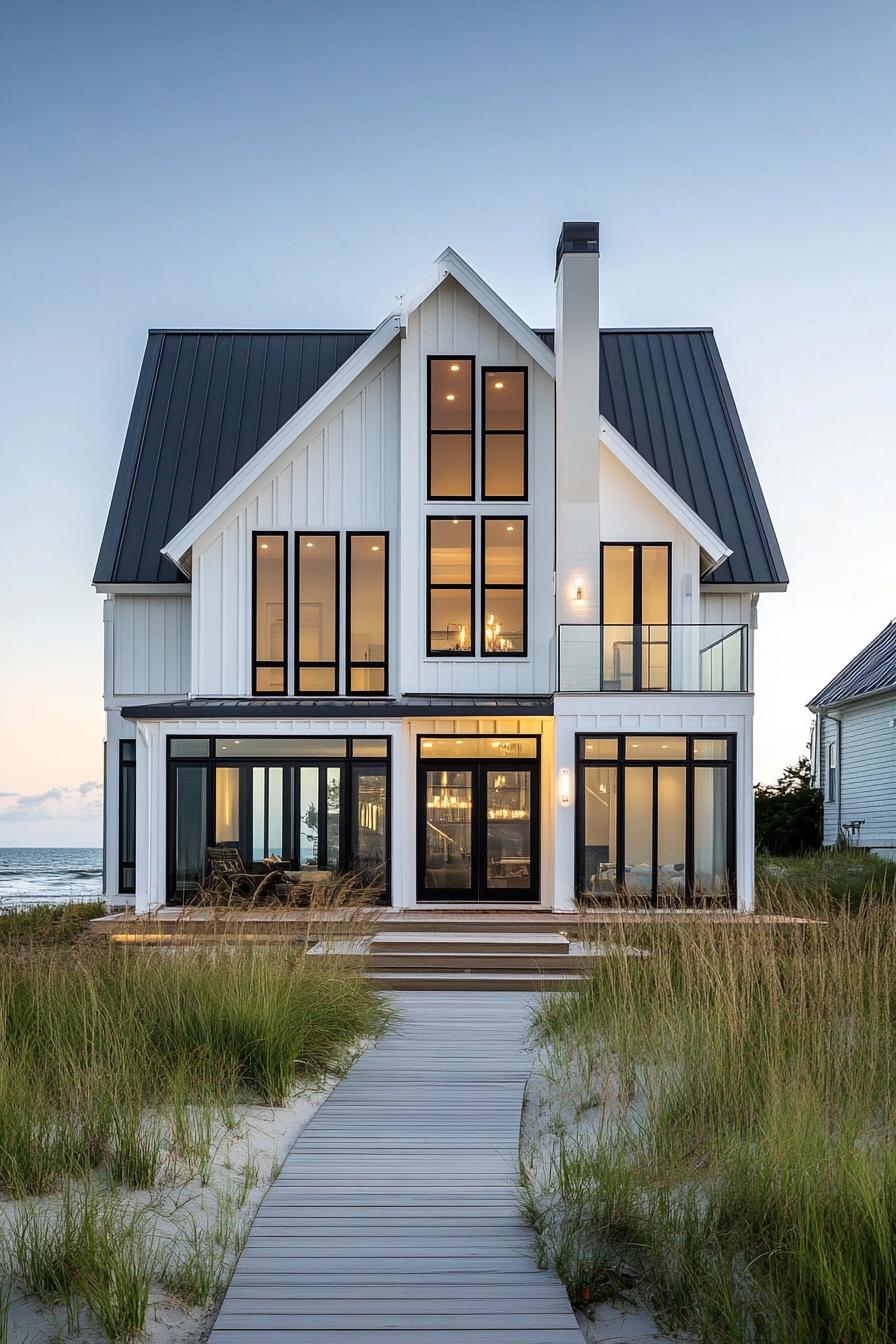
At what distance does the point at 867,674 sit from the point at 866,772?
2.49 meters

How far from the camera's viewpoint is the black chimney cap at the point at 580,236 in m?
17.6

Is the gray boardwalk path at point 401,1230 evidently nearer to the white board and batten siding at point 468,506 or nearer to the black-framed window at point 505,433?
the white board and batten siding at point 468,506

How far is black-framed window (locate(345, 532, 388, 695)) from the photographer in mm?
18297

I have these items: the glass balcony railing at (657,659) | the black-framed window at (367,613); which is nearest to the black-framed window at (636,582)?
the glass balcony railing at (657,659)

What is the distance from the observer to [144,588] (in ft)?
63.8

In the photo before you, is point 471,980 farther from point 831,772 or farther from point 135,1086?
point 831,772

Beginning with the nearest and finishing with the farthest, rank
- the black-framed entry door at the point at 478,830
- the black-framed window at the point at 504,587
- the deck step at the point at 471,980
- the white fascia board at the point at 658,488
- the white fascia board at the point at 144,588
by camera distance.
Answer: the deck step at the point at 471,980
the black-framed entry door at the point at 478,830
the white fascia board at the point at 658,488
the black-framed window at the point at 504,587
the white fascia board at the point at 144,588

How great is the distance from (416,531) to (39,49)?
31.7ft

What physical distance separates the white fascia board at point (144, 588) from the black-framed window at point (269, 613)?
1.73 metres

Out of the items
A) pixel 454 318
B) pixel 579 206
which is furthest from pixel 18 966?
pixel 579 206

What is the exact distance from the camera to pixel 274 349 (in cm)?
2252

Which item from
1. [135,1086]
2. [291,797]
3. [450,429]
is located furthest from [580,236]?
[135,1086]

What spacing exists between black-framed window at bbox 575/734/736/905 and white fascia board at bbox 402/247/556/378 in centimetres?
619

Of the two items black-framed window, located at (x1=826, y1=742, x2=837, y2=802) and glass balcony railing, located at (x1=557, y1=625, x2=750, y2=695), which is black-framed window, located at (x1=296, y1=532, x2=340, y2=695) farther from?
black-framed window, located at (x1=826, y1=742, x2=837, y2=802)
